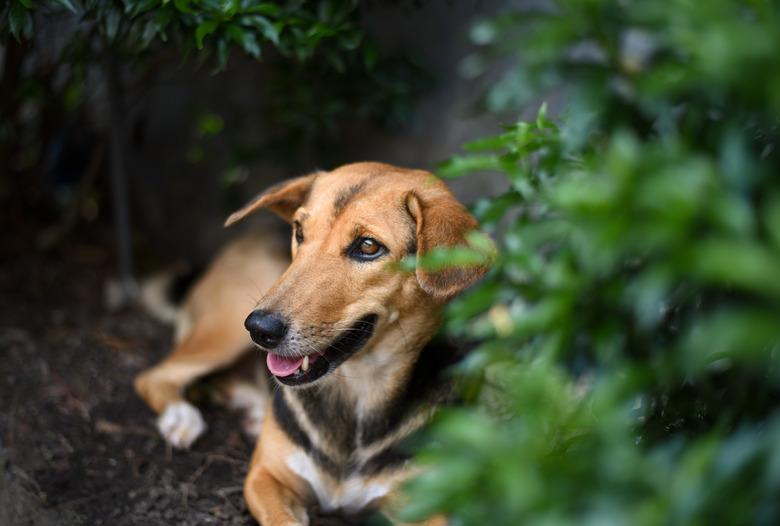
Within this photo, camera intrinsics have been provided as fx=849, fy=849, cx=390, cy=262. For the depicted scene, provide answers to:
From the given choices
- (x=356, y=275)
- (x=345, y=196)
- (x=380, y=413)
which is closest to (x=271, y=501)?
(x=380, y=413)

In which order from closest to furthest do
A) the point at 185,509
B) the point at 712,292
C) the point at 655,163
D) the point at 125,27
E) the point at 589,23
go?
the point at 655,163
the point at 589,23
the point at 712,292
the point at 185,509
the point at 125,27

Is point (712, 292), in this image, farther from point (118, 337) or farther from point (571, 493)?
point (118, 337)

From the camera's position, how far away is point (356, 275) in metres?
3.24

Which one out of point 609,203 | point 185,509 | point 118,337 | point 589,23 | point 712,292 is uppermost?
point 589,23

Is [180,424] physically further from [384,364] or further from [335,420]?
[384,364]

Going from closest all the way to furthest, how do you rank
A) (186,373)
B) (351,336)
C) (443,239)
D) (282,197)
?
(443,239)
(351,336)
(282,197)
(186,373)

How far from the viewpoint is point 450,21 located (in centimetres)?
503

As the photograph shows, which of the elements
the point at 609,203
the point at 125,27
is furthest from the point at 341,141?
the point at 609,203

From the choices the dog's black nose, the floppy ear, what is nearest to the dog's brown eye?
the floppy ear

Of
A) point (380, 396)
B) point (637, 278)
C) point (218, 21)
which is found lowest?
point (380, 396)

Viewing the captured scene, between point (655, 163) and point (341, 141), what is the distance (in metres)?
4.11

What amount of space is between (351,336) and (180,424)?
136 cm

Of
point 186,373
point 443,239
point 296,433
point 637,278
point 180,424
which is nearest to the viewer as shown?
point 637,278

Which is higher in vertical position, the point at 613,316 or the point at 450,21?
the point at 613,316
